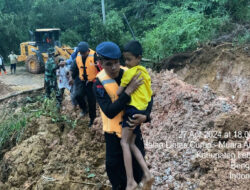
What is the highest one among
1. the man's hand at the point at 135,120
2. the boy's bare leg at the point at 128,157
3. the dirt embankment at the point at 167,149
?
the man's hand at the point at 135,120

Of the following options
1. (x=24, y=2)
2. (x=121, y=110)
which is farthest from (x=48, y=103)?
(x=24, y=2)

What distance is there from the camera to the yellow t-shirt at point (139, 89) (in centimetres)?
232

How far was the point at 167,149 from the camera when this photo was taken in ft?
13.6

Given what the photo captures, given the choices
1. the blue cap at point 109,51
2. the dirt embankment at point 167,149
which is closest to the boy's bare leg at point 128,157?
the blue cap at point 109,51

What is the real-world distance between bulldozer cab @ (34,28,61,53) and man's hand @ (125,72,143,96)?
11.9m

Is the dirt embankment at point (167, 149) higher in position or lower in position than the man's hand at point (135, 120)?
lower

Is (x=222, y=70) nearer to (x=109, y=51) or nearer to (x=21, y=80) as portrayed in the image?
(x=109, y=51)

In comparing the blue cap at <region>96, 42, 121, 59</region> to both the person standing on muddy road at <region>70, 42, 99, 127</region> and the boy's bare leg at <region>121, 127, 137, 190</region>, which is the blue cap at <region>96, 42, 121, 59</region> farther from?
the person standing on muddy road at <region>70, 42, 99, 127</region>

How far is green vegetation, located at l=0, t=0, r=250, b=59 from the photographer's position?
9.04m

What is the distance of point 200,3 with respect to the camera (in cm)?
1102

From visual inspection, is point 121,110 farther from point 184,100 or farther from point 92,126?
point 92,126

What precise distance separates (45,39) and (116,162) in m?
11.9

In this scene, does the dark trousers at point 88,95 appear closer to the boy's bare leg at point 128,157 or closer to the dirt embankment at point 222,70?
the boy's bare leg at point 128,157

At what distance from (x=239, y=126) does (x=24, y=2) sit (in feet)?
71.0
